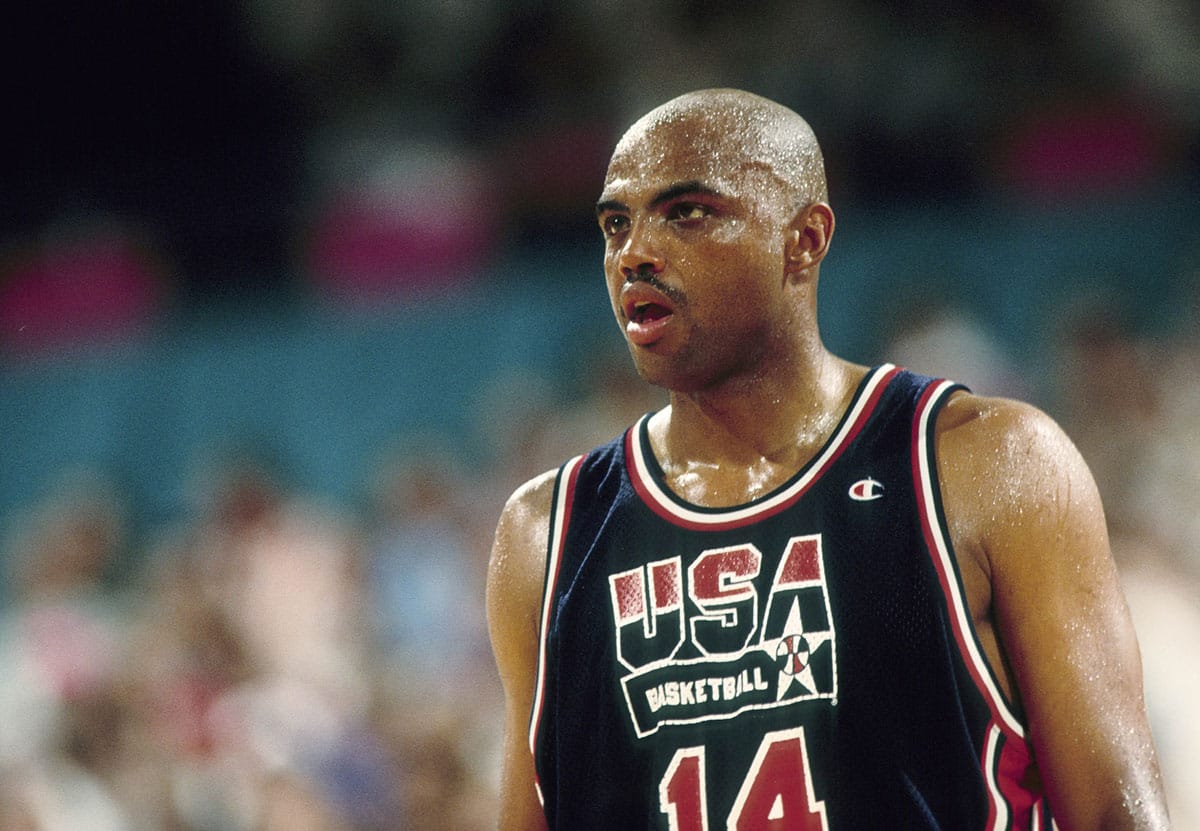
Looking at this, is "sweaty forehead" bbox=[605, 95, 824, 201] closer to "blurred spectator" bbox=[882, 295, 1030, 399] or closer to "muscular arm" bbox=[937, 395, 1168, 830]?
"muscular arm" bbox=[937, 395, 1168, 830]

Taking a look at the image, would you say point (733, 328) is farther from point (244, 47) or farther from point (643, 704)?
point (244, 47)

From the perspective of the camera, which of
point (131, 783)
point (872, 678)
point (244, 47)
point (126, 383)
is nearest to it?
point (872, 678)

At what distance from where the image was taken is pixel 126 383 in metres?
8.44

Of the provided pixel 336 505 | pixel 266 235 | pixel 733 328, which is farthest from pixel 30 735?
pixel 733 328

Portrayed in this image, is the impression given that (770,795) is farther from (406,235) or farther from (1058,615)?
(406,235)

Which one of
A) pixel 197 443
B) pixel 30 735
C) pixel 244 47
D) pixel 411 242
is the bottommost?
pixel 30 735

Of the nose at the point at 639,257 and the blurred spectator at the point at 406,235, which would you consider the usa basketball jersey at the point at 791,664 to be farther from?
the blurred spectator at the point at 406,235

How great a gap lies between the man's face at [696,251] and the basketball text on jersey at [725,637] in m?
0.33

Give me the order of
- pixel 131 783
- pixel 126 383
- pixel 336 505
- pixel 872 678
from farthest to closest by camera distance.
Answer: pixel 126 383, pixel 336 505, pixel 131 783, pixel 872 678

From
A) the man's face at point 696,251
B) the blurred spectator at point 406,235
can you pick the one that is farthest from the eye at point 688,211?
the blurred spectator at point 406,235

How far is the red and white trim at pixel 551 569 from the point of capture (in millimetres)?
2717

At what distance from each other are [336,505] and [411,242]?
145 centimetres

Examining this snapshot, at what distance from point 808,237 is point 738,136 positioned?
22 cm

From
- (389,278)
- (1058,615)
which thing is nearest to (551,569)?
(1058,615)
